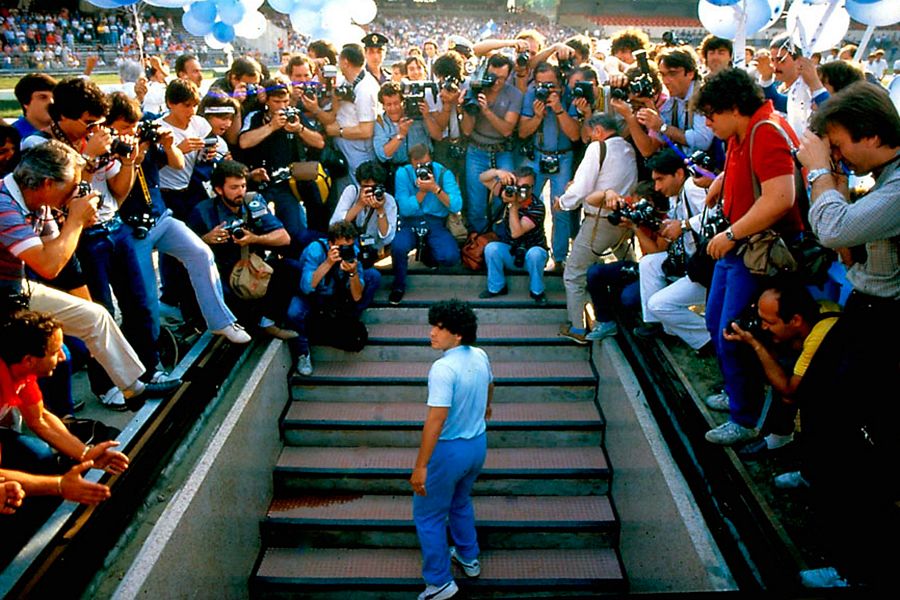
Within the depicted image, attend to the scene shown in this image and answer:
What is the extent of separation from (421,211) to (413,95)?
90 cm

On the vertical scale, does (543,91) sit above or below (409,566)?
above

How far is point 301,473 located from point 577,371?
6.93 feet

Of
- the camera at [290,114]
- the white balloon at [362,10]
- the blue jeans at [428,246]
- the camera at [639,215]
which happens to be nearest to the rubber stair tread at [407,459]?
the blue jeans at [428,246]

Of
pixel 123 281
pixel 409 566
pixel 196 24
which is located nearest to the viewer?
pixel 123 281

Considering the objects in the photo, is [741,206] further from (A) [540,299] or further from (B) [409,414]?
(B) [409,414]

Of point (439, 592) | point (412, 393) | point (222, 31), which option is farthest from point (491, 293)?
point (222, 31)

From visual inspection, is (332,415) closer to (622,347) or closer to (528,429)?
(528,429)

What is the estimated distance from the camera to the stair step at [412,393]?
15.9 ft

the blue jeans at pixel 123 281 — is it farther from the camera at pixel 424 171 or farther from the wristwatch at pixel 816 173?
the wristwatch at pixel 816 173

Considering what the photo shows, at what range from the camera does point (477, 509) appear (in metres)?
4.29

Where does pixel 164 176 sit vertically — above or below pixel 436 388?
above

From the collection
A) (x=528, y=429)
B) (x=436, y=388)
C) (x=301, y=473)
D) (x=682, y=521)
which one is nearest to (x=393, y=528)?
(x=301, y=473)

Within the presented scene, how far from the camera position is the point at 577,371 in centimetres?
491

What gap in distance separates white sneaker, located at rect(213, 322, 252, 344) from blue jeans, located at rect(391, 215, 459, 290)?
144 centimetres
